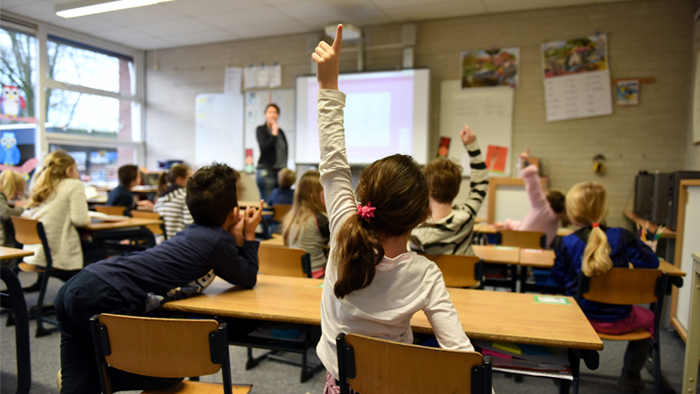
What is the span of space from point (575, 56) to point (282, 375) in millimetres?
4644

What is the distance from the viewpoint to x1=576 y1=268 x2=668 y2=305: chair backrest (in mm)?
1841

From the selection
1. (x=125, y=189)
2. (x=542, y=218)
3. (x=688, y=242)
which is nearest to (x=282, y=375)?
(x=542, y=218)

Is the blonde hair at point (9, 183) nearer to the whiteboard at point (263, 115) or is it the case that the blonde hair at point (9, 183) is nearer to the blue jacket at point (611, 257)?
the whiteboard at point (263, 115)

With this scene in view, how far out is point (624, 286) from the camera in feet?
6.12

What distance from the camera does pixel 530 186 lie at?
9.89 ft

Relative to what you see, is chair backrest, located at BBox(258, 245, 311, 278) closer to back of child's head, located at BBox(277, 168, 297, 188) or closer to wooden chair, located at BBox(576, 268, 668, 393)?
wooden chair, located at BBox(576, 268, 668, 393)

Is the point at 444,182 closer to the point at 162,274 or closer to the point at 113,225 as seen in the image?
the point at 162,274

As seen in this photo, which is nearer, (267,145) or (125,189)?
(125,189)

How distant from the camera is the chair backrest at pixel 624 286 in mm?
1841

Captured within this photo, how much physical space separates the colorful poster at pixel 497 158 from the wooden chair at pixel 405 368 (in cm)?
457

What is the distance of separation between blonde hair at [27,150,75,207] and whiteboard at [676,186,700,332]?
3.93 meters

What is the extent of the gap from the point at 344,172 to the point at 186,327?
55 centimetres

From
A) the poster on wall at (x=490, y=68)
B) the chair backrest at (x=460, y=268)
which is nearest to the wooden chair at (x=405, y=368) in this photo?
the chair backrest at (x=460, y=268)

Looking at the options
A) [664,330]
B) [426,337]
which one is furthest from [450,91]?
[426,337]
